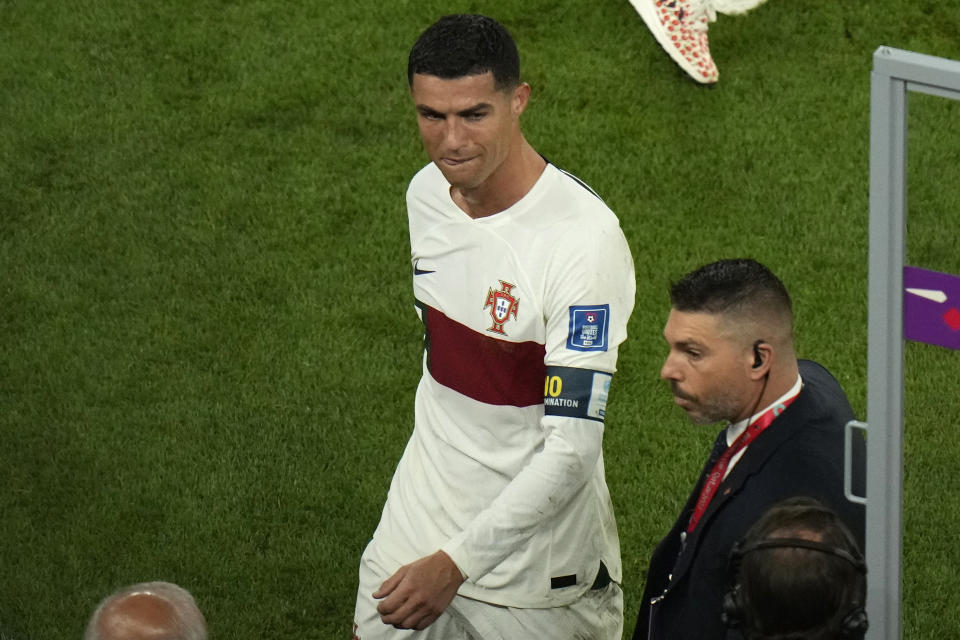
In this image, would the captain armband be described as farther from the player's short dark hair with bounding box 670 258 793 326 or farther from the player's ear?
the player's ear

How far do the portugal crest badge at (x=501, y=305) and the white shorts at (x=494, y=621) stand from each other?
640mm

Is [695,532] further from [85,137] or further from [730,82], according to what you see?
[85,137]

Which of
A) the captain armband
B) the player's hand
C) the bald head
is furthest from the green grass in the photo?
the bald head

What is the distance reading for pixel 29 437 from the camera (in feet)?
17.8

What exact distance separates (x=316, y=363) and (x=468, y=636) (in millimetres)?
2595

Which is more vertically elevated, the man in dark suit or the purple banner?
the purple banner

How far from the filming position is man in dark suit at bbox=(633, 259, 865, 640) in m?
2.78

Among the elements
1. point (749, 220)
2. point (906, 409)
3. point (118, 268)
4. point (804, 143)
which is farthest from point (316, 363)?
point (906, 409)

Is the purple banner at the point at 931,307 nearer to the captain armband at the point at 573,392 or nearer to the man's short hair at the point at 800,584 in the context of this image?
the man's short hair at the point at 800,584

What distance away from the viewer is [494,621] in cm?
327

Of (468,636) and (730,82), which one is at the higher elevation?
(730,82)

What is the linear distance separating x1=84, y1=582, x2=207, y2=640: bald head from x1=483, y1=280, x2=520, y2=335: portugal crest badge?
3.02ft

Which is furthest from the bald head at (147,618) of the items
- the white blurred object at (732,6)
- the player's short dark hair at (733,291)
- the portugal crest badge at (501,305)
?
the white blurred object at (732,6)

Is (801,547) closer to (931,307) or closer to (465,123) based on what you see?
(931,307)
